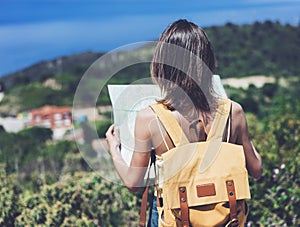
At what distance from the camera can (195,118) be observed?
1669 millimetres

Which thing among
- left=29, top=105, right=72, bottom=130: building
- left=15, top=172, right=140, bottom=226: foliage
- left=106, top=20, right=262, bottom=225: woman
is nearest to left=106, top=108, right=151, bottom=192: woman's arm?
left=106, top=20, right=262, bottom=225: woman

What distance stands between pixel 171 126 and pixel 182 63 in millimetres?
175

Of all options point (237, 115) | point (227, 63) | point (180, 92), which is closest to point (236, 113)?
point (237, 115)

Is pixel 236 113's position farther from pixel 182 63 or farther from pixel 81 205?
pixel 81 205

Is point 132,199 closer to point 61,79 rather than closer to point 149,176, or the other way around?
point 149,176

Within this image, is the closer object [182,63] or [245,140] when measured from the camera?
[182,63]

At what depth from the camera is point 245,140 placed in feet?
5.73

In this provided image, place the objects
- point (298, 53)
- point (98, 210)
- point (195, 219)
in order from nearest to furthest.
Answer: point (195, 219) < point (98, 210) < point (298, 53)

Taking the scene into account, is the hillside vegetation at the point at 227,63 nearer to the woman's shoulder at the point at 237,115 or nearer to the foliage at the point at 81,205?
the foliage at the point at 81,205

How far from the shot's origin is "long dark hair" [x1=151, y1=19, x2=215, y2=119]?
1630 millimetres

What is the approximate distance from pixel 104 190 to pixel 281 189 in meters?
0.90

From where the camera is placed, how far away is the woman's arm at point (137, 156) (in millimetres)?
1624

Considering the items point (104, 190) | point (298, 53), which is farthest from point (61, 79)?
point (104, 190)

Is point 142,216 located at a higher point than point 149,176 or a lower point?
lower
